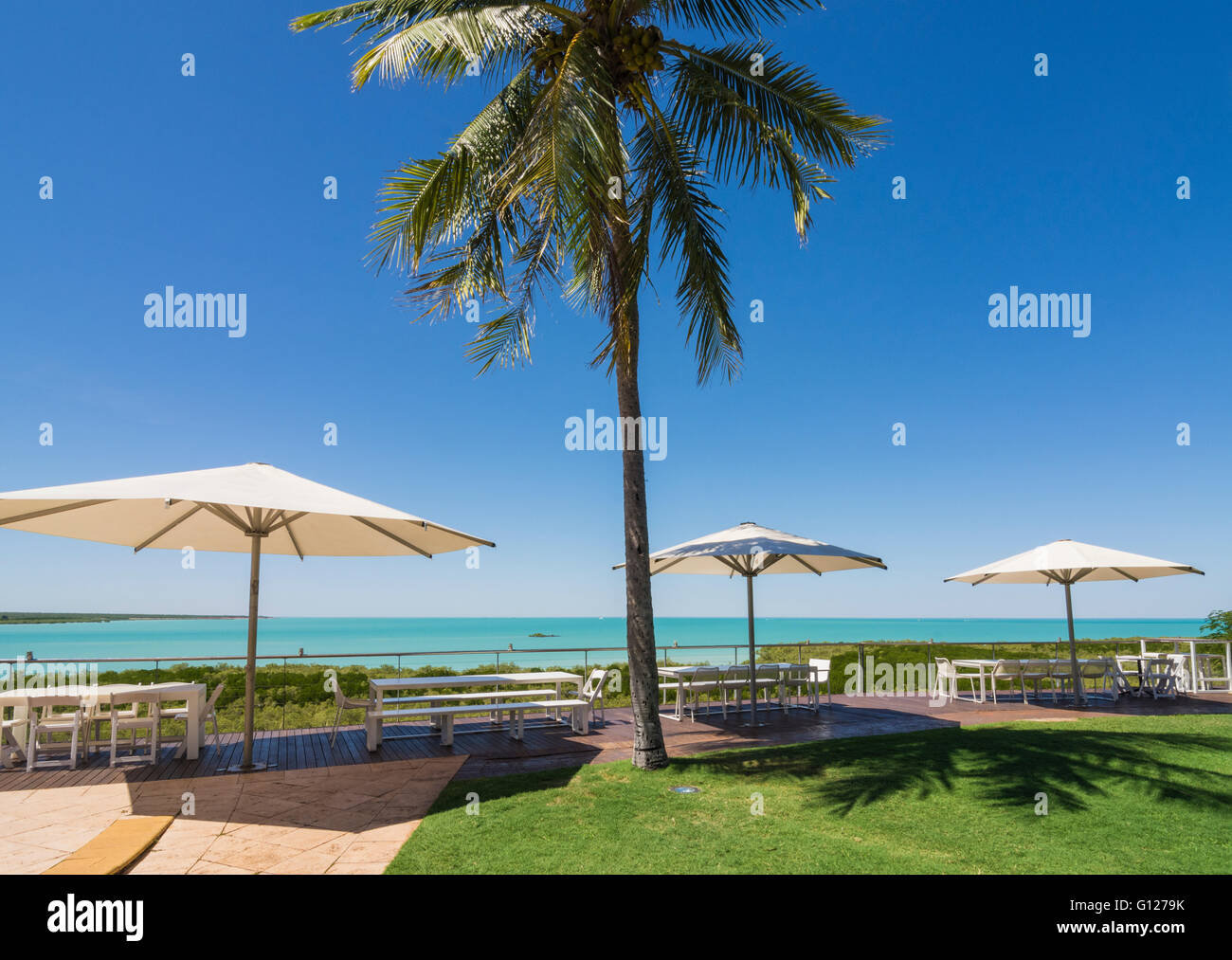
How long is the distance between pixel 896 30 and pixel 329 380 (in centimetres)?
1749

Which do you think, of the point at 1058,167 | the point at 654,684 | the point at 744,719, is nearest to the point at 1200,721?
the point at 744,719

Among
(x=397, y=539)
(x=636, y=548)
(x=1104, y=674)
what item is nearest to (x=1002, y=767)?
(x=636, y=548)

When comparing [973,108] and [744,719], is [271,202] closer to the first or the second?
[744,719]

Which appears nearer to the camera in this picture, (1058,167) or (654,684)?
(654,684)

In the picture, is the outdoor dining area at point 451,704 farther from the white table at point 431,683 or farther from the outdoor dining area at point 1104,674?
the outdoor dining area at point 1104,674

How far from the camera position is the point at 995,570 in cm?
1219

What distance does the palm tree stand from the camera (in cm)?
675

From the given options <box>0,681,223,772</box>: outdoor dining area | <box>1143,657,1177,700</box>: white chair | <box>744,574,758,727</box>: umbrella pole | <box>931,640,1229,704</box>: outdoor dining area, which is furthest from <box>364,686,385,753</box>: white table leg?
<box>1143,657,1177,700</box>: white chair

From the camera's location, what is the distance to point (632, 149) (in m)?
8.07

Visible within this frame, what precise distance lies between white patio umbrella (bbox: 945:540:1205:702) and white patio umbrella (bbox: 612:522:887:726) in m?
3.19

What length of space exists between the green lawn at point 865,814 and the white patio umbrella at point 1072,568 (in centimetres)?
414

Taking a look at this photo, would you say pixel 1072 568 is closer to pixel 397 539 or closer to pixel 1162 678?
pixel 1162 678

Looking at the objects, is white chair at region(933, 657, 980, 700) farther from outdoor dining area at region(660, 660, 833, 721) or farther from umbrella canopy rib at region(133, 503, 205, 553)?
umbrella canopy rib at region(133, 503, 205, 553)

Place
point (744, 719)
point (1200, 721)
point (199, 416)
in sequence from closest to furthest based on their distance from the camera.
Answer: point (1200, 721) → point (744, 719) → point (199, 416)
